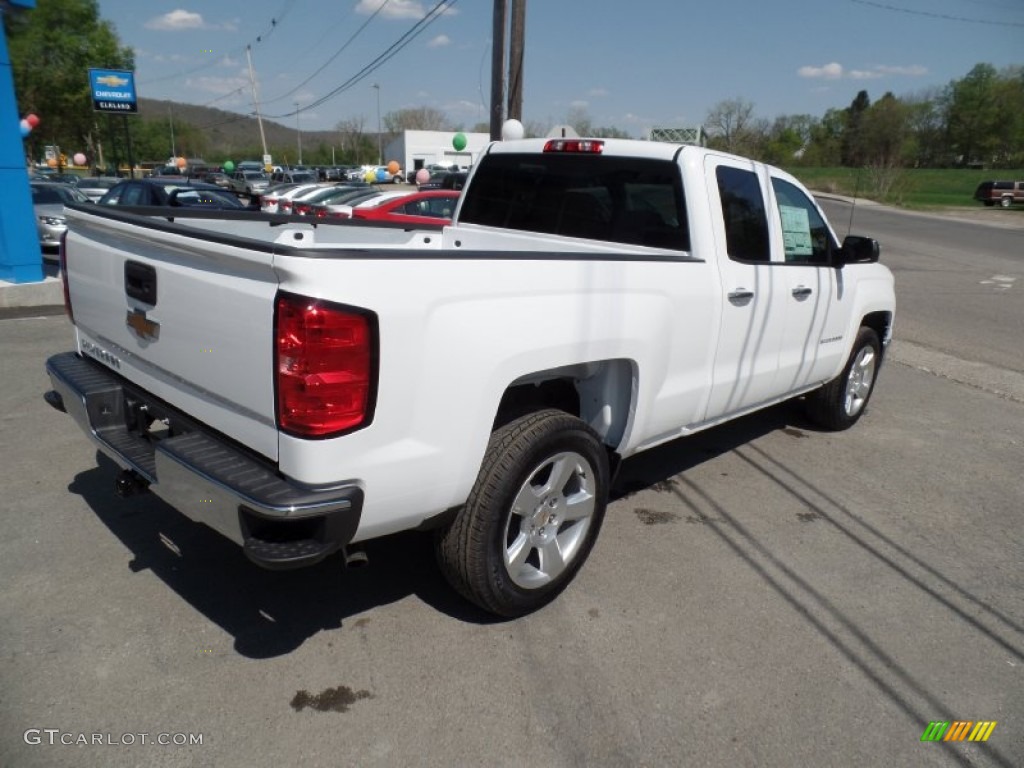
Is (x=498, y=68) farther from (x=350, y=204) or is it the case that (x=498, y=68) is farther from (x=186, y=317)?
(x=186, y=317)

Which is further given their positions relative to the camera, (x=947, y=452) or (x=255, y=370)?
(x=947, y=452)

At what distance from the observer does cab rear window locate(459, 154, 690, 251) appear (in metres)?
3.73

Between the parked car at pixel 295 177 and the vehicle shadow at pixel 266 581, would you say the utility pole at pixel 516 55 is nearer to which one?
the vehicle shadow at pixel 266 581

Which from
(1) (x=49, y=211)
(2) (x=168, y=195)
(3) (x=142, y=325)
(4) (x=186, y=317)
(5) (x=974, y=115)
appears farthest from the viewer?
(5) (x=974, y=115)

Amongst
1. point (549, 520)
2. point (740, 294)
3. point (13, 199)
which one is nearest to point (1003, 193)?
point (740, 294)

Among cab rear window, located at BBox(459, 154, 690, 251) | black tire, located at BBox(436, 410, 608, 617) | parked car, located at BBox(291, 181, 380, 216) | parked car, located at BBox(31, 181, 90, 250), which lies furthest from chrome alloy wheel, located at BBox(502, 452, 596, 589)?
parked car, located at BBox(291, 181, 380, 216)

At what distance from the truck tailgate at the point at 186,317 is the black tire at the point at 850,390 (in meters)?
4.40

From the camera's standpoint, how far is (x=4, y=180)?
29.9 feet

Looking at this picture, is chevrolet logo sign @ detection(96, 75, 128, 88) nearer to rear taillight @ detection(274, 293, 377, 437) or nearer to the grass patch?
rear taillight @ detection(274, 293, 377, 437)

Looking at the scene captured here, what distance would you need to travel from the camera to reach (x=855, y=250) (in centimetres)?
459

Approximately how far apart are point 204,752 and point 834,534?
3236 mm

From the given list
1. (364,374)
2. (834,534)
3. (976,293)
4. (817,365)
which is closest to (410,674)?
(364,374)

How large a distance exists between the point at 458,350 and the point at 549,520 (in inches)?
39.2

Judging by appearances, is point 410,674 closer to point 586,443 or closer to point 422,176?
point 586,443
